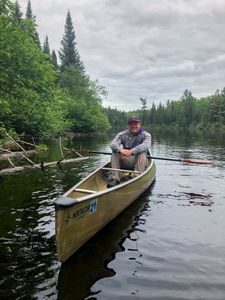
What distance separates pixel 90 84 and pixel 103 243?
57395 mm

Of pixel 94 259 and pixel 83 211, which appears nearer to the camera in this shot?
pixel 83 211

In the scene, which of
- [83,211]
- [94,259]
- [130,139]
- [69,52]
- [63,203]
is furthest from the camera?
[69,52]

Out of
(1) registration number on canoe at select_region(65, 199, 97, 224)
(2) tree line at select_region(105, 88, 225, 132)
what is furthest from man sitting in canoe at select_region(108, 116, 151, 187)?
(2) tree line at select_region(105, 88, 225, 132)

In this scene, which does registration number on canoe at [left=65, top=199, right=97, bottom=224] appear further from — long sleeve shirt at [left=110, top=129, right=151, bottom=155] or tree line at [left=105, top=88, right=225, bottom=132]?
tree line at [left=105, top=88, right=225, bottom=132]

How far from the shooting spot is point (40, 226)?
24.8 ft

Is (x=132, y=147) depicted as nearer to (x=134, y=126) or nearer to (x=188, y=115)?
(x=134, y=126)

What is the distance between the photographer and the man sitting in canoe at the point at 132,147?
9906mm

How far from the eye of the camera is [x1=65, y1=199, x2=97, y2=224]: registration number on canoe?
5.38 metres

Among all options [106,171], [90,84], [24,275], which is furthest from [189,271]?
[90,84]

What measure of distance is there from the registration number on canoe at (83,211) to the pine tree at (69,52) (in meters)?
64.8

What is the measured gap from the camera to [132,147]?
1059 cm

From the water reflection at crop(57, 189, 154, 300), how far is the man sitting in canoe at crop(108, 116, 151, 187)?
210cm

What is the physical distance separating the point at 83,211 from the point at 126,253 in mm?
1367

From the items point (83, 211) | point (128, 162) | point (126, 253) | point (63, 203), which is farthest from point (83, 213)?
point (128, 162)
